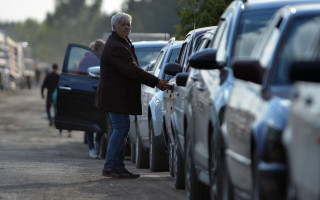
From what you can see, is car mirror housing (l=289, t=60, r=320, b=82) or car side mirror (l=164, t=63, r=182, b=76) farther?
car side mirror (l=164, t=63, r=182, b=76)

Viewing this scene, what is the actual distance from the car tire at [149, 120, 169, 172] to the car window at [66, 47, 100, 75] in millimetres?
4245

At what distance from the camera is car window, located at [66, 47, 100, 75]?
17.8m

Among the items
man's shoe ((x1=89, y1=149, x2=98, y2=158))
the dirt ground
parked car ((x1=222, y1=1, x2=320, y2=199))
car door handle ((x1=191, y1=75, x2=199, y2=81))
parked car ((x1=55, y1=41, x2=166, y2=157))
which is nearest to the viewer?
parked car ((x1=222, y1=1, x2=320, y2=199))

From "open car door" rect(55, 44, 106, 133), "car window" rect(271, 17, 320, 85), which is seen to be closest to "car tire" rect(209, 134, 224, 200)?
"car window" rect(271, 17, 320, 85)

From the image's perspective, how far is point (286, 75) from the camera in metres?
6.23

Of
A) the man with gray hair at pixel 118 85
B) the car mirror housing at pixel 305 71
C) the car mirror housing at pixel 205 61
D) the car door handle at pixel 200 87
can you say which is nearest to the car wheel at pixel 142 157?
the man with gray hair at pixel 118 85

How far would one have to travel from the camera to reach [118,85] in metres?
12.3

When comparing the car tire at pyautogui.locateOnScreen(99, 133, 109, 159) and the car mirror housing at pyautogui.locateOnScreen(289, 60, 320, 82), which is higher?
the car mirror housing at pyautogui.locateOnScreen(289, 60, 320, 82)

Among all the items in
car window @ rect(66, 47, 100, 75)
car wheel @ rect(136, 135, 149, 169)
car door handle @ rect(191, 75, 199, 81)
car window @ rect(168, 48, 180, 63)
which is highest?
car door handle @ rect(191, 75, 199, 81)

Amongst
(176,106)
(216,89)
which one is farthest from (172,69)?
(216,89)

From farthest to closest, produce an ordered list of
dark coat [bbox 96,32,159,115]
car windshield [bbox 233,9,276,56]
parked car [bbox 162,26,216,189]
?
1. dark coat [bbox 96,32,159,115]
2. parked car [bbox 162,26,216,189]
3. car windshield [bbox 233,9,276,56]

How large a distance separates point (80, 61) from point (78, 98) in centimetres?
63

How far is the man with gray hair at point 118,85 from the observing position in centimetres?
1223

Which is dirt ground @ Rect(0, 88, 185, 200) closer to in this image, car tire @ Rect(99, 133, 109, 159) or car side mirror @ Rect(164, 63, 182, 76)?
car tire @ Rect(99, 133, 109, 159)
